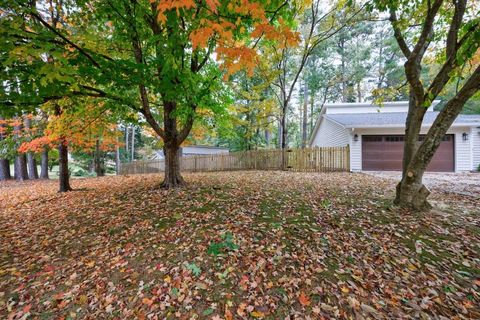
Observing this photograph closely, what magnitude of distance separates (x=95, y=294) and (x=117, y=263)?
0.54m

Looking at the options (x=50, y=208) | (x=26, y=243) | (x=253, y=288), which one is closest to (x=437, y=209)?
(x=253, y=288)

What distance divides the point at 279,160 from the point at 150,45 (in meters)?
9.63

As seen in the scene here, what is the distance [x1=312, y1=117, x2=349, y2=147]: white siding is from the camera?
14.2m

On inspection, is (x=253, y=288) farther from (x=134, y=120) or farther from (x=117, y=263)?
(x=134, y=120)

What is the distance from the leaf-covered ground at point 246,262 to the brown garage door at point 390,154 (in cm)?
818

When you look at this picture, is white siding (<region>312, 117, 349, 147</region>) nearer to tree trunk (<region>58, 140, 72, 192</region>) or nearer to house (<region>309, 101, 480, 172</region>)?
house (<region>309, 101, 480, 172</region>)

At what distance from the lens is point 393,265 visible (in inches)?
118

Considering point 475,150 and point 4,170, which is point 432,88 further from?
point 4,170

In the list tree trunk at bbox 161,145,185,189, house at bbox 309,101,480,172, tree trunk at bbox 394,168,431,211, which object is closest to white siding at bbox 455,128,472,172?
house at bbox 309,101,480,172

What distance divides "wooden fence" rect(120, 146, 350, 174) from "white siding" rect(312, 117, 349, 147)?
2.57m

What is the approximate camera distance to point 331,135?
16250 millimetres

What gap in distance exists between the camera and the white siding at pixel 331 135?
1415 cm

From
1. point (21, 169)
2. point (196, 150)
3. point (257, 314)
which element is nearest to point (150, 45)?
point (257, 314)

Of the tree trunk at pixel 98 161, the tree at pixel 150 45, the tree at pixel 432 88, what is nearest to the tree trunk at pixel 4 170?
the tree trunk at pixel 98 161
